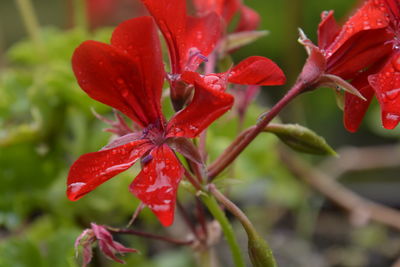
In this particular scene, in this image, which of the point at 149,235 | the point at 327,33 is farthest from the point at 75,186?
the point at 327,33

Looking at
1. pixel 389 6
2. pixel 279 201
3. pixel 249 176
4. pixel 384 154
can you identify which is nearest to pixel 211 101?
pixel 389 6

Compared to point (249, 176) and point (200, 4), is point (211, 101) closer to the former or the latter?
point (200, 4)

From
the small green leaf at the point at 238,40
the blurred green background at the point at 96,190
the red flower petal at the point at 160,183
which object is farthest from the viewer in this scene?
the blurred green background at the point at 96,190

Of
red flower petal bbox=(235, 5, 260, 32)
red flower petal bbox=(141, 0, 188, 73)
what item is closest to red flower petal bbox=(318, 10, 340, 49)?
red flower petal bbox=(141, 0, 188, 73)

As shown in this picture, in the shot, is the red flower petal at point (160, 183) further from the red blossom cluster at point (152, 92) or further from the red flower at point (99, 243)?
the red flower at point (99, 243)

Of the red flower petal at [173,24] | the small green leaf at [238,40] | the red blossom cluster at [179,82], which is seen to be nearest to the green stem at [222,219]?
the red blossom cluster at [179,82]
